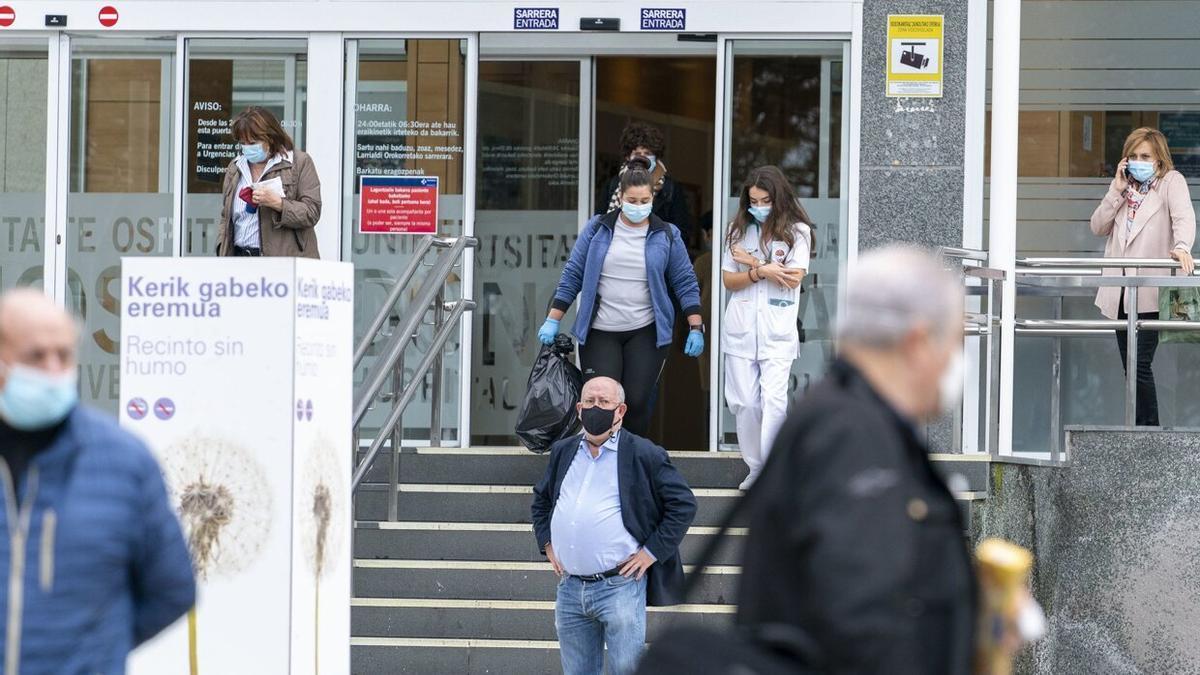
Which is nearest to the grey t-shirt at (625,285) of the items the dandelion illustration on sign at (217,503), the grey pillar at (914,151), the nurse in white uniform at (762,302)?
the nurse in white uniform at (762,302)

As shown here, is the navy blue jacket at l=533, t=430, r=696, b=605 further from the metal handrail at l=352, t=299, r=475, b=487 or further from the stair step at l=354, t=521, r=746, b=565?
the stair step at l=354, t=521, r=746, b=565

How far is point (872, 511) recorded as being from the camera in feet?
10.0

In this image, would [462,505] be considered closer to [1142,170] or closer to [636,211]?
[636,211]

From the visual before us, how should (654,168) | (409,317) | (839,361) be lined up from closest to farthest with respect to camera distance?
1. (839,361)
2. (409,317)
3. (654,168)

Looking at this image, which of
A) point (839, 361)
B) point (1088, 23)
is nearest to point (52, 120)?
point (1088, 23)

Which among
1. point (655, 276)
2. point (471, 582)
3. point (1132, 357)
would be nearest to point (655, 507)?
point (471, 582)

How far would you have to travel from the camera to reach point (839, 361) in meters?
3.31

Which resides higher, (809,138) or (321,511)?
(809,138)

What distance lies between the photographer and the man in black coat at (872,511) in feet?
9.95

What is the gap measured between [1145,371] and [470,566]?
3581 mm

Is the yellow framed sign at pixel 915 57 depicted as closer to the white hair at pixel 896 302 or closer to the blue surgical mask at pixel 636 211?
the blue surgical mask at pixel 636 211

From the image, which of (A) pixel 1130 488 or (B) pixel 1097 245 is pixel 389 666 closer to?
(A) pixel 1130 488

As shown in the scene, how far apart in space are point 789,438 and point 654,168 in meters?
7.67

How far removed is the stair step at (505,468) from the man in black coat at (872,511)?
722 centimetres
